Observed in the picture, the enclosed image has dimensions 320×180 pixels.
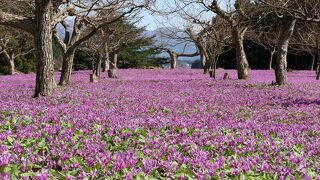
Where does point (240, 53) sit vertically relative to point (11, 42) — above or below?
below

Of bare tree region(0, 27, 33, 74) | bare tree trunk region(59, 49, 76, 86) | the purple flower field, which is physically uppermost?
bare tree region(0, 27, 33, 74)

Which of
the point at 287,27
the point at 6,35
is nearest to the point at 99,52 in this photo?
the point at 6,35

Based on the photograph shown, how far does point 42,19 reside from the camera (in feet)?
54.6

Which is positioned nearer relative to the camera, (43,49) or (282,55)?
(43,49)

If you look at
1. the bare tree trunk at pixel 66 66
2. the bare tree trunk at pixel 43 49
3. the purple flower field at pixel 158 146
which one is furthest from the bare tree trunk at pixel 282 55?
the bare tree trunk at pixel 43 49

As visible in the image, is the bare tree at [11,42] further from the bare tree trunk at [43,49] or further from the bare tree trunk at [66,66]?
the bare tree trunk at [43,49]

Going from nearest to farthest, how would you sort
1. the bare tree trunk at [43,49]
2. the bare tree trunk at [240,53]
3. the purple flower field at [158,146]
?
the purple flower field at [158,146] → the bare tree trunk at [43,49] → the bare tree trunk at [240,53]

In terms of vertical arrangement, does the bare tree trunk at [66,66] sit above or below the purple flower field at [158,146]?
above

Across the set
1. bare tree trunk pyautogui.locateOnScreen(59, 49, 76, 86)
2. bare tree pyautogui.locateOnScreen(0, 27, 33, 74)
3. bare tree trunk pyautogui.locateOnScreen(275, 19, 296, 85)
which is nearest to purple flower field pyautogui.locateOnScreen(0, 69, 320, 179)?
bare tree trunk pyautogui.locateOnScreen(275, 19, 296, 85)

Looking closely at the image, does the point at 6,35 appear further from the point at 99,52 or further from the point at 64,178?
the point at 64,178

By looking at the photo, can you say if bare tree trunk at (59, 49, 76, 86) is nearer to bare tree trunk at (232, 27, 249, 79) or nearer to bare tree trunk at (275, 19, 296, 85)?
bare tree trunk at (232, 27, 249, 79)

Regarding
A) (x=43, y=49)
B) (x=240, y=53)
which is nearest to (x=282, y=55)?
(x=240, y=53)

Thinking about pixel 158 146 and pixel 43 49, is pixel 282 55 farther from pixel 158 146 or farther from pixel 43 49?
pixel 158 146

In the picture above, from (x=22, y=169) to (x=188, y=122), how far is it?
4.94m
